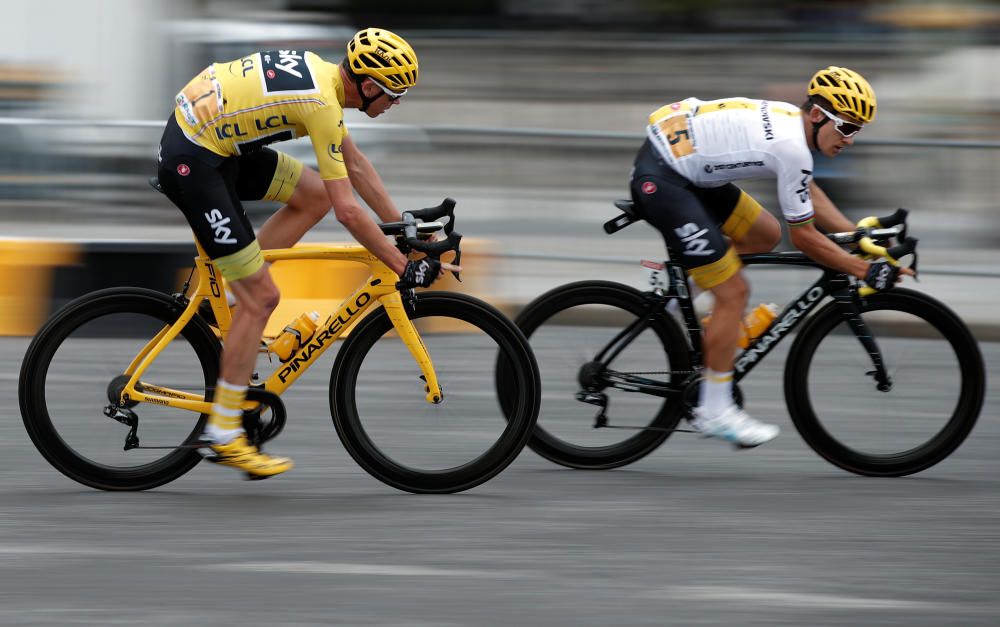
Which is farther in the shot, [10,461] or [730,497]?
[10,461]

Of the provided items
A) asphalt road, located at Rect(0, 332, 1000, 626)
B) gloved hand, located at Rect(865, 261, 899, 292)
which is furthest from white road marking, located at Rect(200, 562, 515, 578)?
gloved hand, located at Rect(865, 261, 899, 292)

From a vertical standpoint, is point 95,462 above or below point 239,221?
below

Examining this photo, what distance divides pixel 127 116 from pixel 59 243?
1065 centimetres

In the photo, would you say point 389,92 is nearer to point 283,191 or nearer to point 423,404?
point 283,191

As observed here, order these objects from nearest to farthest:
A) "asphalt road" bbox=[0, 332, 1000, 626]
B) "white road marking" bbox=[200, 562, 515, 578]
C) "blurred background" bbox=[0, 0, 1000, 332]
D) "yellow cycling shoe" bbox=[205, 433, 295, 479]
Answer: "asphalt road" bbox=[0, 332, 1000, 626], "white road marking" bbox=[200, 562, 515, 578], "yellow cycling shoe" bbox=[205, 433, 295, 479], "blurred background" bbox=[0, 0, 1000, 332]

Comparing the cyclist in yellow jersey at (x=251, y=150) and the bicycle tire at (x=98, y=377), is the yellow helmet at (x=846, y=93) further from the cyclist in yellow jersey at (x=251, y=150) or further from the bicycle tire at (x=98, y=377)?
the bicycle tire at (x=98, y=377)

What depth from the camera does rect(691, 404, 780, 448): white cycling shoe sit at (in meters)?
6.92

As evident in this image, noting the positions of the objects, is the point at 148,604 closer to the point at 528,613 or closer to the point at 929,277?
the point at 528,613

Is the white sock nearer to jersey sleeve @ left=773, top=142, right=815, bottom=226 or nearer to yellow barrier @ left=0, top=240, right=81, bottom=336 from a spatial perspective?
jersey sleeve @ left=773, top=142, right=815, bottom=226

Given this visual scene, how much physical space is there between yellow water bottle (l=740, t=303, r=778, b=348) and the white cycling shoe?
318 mm

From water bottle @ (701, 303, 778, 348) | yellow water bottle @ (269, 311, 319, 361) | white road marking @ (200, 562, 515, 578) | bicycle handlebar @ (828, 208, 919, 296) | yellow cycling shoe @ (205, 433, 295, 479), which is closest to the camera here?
white road marking @ (200, 562, 515, 578)

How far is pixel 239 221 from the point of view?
20.6ft

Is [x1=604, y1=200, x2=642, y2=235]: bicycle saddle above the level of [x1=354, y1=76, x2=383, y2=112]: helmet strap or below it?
below

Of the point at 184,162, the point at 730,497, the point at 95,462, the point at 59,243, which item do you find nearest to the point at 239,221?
the point at 184,162
